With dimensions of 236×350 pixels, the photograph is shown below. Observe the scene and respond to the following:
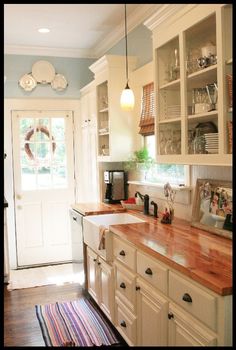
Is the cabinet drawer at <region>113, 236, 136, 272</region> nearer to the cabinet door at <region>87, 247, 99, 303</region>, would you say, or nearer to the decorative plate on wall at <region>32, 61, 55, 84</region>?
the cabinet door at <region>87, 247, 99, 303</region>

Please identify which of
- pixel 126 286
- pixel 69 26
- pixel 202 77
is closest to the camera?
pixel 202 77

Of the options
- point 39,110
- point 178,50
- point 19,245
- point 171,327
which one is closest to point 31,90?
point 39,110

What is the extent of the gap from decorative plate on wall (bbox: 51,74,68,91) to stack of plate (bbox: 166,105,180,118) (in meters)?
2.65

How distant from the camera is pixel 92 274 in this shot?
11.4ft

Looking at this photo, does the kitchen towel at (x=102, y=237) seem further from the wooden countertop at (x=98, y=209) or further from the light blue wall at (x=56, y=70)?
the light blue wall at (x=56, y=70)

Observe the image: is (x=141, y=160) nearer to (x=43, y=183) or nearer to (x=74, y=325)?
(x=74, y=325)

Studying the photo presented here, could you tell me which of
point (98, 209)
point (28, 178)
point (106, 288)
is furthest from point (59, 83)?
point (106, 288)

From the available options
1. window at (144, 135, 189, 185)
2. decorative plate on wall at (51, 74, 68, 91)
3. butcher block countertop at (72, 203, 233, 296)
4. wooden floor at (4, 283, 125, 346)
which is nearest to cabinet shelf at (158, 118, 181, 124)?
window at (144, 135, 189, 185)

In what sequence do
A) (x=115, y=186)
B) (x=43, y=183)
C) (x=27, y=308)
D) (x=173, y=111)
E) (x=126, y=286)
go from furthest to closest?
(x=43, y=183)
(x=115, y=186)
(x=27, y=308)
(x=173, y=111)
(x=126, y=286)

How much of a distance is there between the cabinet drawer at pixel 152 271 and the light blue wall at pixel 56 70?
3.29m

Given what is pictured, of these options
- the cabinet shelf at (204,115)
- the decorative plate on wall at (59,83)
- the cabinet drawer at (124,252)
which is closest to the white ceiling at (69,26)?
the decorative plate on wall at (59,83)

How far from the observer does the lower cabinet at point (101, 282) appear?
9.69 feet

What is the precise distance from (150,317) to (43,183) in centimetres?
324

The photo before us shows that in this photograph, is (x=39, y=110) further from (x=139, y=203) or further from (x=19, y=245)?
(x=139, y=203)
